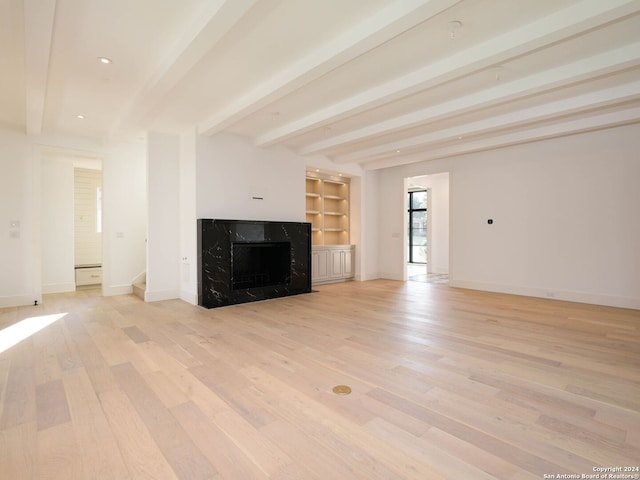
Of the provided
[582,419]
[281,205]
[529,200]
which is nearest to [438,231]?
[529,200]

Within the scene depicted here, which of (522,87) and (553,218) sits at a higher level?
(522,87)

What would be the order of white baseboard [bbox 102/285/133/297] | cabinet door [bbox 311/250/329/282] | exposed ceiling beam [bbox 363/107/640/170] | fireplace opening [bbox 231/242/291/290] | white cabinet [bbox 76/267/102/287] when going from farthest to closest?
cabinet door [bbox 311/250/329/282] → white cabinet [bbox 76/267/102/287] → white baseboard [bbox 102/285/133/297] → fireplace opening [bbox 231/242/291/290] → exposed ceiling beam [bbox 363/107/640/170]

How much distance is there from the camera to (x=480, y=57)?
10.1 feet

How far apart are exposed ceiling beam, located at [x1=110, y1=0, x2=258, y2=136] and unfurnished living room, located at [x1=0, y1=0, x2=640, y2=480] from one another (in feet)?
0.09

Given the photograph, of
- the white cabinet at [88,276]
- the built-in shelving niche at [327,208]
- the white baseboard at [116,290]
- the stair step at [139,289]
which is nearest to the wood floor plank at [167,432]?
the stair step at [139,289]

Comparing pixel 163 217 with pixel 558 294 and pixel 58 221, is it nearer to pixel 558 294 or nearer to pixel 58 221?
pixel 58 221

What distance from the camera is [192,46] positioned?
9.29ft

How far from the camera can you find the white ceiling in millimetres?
2600

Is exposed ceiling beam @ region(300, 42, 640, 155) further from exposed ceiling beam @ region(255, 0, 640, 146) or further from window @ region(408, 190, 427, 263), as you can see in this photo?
window @ region(408, 190, 427, 263)

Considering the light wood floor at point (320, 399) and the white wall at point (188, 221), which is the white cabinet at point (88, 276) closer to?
the white wall at point (188, 221)

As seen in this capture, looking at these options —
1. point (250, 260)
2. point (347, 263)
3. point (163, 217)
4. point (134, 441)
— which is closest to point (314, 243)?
point (347, 263)

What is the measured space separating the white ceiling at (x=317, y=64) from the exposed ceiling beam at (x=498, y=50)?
1cm

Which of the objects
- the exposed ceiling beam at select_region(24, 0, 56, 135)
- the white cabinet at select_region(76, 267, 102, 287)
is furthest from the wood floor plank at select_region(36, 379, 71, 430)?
the white cabinet at select_region(76, 267, 102, 287)

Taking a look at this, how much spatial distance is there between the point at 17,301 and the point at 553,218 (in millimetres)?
9077
